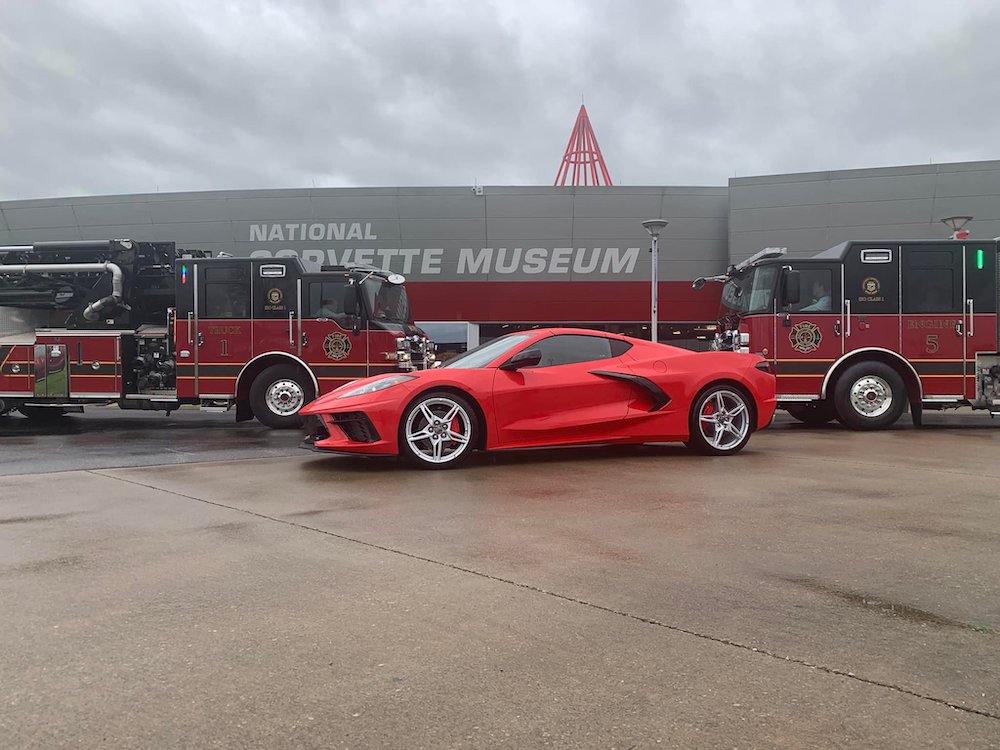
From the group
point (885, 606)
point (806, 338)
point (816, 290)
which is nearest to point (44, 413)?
point (806, 338)

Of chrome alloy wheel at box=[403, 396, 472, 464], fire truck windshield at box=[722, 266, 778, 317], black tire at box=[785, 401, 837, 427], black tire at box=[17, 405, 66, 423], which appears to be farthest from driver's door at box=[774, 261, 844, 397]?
black tire at box=[17, 405, 66, 423]

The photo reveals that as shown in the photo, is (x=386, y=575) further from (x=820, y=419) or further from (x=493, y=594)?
(x=820, y=419)

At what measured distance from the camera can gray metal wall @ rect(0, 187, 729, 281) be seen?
73.3 feet

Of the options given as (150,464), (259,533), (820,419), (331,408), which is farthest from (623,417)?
(820,419)

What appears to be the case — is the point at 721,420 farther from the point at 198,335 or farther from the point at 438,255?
the point at 438,255

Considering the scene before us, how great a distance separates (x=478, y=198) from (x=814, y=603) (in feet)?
66.6

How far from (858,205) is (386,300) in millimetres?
15390

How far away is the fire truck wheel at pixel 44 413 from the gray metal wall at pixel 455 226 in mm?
10364

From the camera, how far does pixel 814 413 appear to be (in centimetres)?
1192

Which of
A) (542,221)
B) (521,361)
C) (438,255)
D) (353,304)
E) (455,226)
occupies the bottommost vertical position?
(521,361)

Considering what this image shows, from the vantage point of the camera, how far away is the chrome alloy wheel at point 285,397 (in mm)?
11172

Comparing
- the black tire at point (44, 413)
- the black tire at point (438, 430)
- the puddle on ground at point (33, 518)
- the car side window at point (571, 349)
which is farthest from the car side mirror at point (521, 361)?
the black tire at point (44, 413)

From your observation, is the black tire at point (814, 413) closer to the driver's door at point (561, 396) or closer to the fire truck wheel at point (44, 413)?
the driver's door at point (561, 396)

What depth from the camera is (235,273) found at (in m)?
11.4
